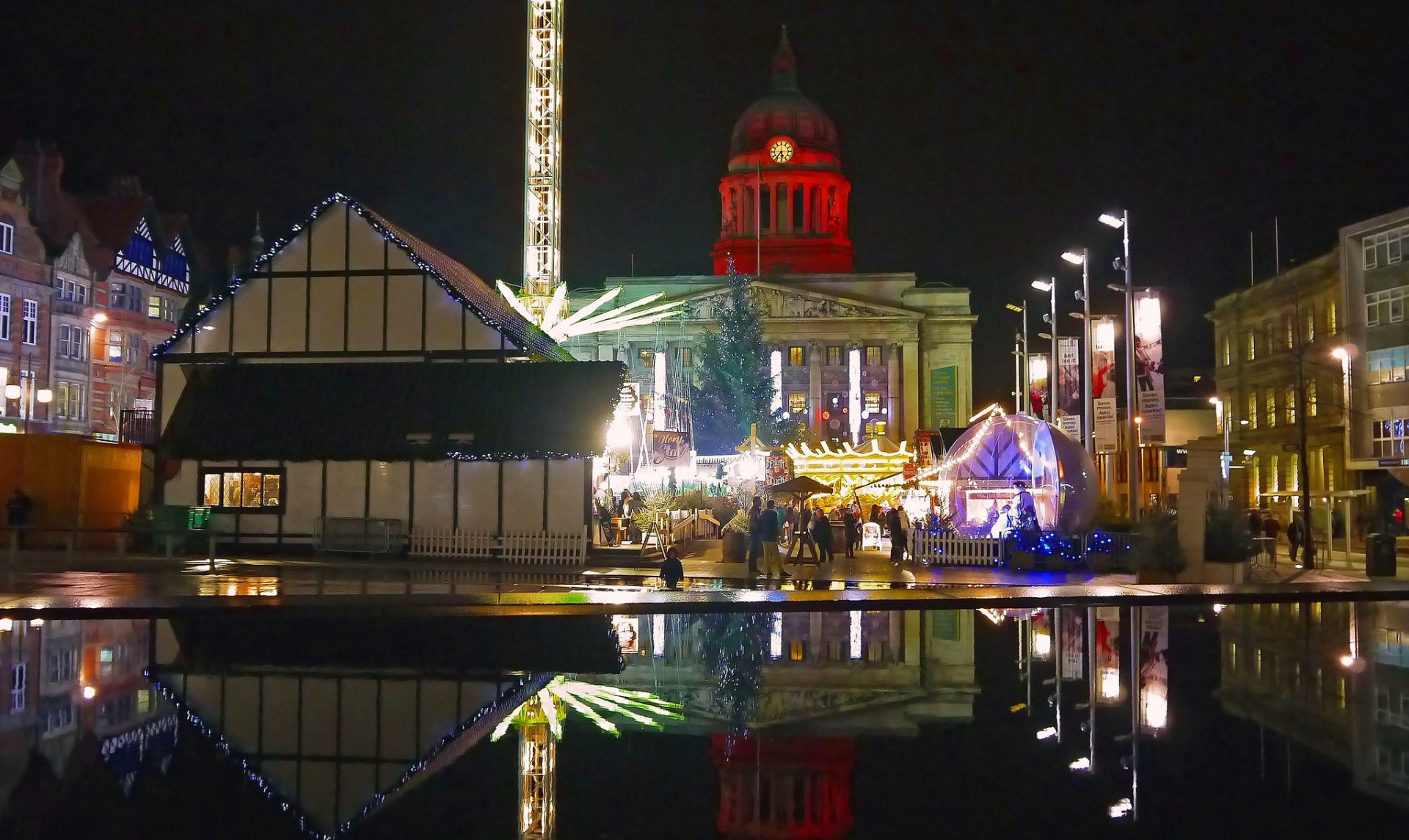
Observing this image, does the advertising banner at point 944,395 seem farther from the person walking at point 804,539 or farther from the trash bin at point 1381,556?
the trash bin at point 1381,556

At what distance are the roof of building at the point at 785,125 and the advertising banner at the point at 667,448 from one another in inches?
2877

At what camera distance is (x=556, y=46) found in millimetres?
41781

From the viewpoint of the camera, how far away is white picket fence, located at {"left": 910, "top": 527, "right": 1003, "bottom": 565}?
3075cm

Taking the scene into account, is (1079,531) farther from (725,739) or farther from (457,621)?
(725,739)

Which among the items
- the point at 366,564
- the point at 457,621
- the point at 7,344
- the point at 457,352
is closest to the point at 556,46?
the point at 457,352

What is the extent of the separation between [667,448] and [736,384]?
36825 millimetres

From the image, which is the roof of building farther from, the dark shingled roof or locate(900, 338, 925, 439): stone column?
the dark shingled roof

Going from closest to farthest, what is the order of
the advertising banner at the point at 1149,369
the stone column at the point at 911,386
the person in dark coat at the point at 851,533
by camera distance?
1. the advertising banner at the point at 1149,369
2. the person in dark coat at the point at 851,533
3. the stone column at the point at 911,386

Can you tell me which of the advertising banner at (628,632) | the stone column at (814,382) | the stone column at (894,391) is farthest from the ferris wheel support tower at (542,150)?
the stone column at (894,391)

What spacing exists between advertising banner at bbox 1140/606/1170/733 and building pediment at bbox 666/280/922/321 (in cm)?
7308

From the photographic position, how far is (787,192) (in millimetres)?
106375

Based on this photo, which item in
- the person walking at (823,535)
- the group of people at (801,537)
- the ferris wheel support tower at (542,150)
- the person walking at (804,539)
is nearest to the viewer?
the group of people at (801,537)

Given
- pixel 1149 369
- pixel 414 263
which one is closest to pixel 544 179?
pixel 414 263

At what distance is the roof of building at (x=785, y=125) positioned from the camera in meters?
108
